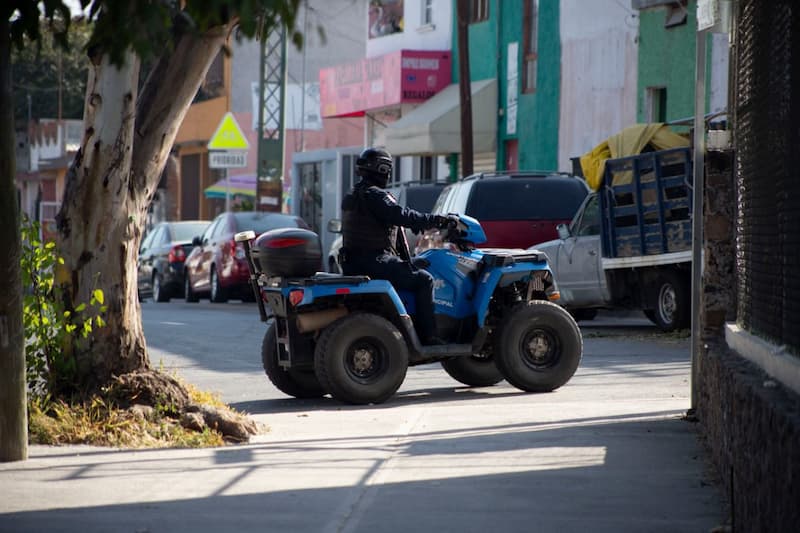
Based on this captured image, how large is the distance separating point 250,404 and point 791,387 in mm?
6446

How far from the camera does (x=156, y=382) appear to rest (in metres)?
9.37

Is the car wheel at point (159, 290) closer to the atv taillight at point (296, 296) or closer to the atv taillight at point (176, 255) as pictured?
the atv taillight at point (176, 255)

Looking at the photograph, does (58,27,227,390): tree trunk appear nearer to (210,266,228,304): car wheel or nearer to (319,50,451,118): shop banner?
(210,266,228,304): car wheel

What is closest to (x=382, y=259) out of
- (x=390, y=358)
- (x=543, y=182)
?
(x=390, y=358)

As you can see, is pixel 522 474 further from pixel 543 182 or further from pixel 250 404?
pixel 543 182

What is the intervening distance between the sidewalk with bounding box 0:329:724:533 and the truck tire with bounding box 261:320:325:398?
2.97 feet

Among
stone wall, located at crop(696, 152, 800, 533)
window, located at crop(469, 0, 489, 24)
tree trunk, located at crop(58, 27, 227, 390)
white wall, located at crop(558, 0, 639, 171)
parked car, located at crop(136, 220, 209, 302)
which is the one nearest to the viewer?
stone wall, located at crop(696, 152, 800, 533)

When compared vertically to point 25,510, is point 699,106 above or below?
above

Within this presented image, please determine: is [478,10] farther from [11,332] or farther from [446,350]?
[11,332]

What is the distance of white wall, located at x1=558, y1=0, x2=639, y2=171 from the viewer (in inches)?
1126

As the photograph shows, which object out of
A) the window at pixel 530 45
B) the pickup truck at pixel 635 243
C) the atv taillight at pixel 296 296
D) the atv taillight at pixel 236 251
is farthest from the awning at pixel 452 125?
the atv taillight at pixel 296 296

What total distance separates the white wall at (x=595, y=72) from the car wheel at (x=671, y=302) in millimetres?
10958

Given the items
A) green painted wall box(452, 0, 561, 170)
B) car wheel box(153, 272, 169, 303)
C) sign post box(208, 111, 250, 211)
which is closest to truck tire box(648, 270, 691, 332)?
green painted wall box(452, 0, 561, 170)

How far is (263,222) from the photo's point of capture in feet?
84.2
